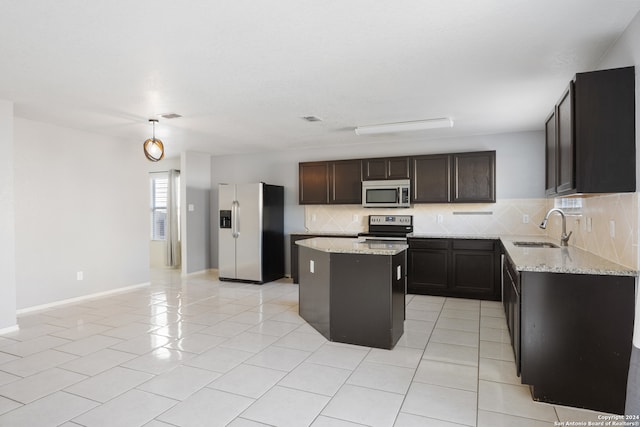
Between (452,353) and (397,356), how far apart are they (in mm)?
490

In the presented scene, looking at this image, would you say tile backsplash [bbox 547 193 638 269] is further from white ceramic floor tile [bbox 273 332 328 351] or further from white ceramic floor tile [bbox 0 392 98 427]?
white ceramic floor tile [bbox 0 392 98 427]

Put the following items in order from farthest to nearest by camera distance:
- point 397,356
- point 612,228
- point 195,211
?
point 195,211
point 397,356
point 612,228

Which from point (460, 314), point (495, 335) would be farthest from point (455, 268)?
point (495, 335)

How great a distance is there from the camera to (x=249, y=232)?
6383 mm

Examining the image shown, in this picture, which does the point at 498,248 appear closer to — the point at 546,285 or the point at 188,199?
the point at 546,285

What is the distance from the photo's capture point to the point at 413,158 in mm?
5723

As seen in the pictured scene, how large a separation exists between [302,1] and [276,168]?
5.13 metres

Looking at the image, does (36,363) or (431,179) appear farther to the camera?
(431,179)

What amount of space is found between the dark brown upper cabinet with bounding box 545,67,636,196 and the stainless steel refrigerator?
15.6ft

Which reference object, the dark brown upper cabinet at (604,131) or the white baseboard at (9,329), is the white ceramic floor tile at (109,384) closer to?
the white baseboard at (9,329)

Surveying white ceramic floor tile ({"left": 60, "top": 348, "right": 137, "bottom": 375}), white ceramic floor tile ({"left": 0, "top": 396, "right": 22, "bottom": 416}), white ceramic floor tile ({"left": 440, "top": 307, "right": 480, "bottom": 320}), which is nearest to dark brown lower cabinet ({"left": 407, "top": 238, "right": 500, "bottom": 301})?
white ceramic floor tile ({"left": 440, "top": 307, "right": 480, "bottom": 320})

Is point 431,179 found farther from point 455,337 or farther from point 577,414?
point 577,414

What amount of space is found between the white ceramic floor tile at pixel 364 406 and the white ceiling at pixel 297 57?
2.36 meters

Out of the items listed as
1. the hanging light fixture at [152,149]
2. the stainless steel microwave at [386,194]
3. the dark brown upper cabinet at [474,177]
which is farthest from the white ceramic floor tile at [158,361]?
the dark brown upper cabinet at [474,177]
